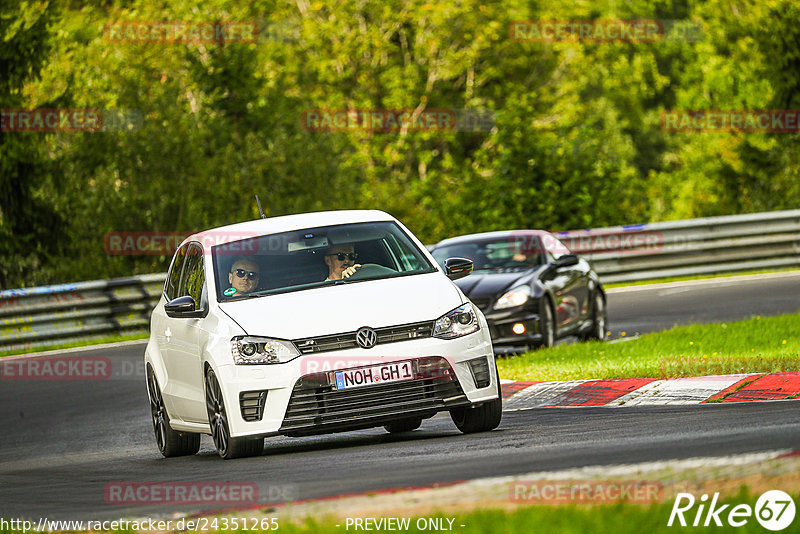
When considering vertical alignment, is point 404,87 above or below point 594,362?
below

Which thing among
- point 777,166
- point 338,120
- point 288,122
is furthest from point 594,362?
point 338,120

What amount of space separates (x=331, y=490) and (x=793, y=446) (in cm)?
227

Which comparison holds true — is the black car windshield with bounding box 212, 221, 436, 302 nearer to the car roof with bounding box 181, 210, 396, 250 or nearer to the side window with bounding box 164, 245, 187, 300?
the car roof with bounding box 181, 210, 396, 250

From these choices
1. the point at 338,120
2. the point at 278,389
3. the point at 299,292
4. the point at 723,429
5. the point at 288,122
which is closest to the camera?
the point at 723,429

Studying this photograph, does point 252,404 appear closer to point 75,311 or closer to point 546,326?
point 546,326

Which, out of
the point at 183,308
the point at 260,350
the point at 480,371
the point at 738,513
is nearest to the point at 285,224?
the point at 183,308

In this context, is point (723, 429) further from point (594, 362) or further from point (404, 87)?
point (404, 87)

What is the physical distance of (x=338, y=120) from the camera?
46969 millimetres

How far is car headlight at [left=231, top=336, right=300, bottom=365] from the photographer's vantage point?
30.7 ft

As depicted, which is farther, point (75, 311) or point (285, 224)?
point (75, 311)

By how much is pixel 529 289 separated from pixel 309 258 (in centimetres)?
605

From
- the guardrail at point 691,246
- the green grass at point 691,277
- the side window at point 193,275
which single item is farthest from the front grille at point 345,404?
the green grass at point 691,277

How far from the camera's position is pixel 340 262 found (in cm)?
1051

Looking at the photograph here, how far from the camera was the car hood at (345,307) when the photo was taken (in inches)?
371
